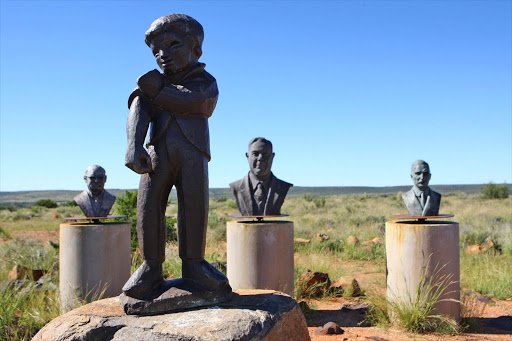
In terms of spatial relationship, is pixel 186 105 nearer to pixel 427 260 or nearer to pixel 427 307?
pixel 427 260

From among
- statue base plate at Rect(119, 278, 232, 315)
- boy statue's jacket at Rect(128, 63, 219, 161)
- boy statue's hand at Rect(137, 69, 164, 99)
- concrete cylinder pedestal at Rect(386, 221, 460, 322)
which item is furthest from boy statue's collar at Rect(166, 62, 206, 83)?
concrete cylinder pedestal at Rect(386, 221, 460, 322)

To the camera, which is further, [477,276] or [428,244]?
[477,276]

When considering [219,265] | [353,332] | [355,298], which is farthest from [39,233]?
[353,332]

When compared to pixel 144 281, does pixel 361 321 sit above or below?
below

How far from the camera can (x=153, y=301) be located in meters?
3.01

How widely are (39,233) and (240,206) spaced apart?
44.2 ft

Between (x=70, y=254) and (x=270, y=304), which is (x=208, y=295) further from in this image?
(x=70, y=254)

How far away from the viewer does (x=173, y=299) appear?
3.03m

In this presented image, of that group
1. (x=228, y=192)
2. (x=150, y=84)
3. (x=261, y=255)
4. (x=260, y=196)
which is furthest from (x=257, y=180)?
(x=228, y=192)

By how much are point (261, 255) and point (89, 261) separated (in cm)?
227

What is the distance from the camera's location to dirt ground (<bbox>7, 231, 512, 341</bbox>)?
17.4 ft

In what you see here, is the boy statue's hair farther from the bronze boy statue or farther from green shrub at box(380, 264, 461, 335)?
green shrub at box(380, 264, 461, 335)

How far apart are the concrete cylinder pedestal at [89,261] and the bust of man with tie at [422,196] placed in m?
Answer: 4.07

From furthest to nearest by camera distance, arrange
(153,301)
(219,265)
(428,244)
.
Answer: (219,265) → (428,244) → (153,301)
